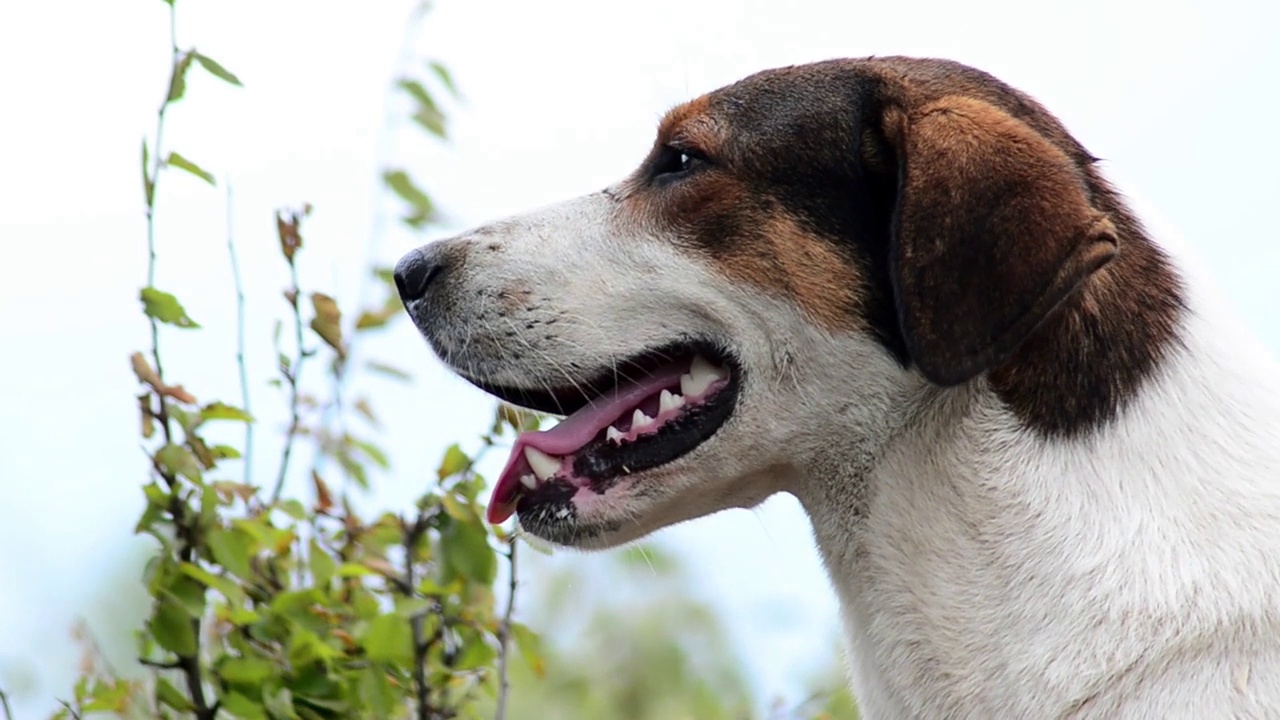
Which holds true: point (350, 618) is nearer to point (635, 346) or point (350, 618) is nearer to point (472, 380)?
point (472, 380)

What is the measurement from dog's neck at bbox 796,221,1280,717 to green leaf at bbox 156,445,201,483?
1.26 metres

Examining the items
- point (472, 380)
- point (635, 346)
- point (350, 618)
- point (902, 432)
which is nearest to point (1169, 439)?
point (902, 432)

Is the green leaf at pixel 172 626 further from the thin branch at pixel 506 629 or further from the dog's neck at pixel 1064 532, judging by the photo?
the dog's neck at pixel 1064 532

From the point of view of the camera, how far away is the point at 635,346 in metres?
3.38

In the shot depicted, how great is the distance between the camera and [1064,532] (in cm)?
303

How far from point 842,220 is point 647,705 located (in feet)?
10.4

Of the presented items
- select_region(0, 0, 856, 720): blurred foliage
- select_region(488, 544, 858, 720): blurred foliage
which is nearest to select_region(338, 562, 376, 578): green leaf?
select_region(0, 0, 856, 720): blurred foliage

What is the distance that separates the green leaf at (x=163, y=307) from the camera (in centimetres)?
333

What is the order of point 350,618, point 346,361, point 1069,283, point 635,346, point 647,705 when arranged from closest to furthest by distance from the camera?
point 1069,283
point 635,346
point 350,618
point 346,361
point 647,705

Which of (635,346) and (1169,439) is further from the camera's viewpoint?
(635,346)

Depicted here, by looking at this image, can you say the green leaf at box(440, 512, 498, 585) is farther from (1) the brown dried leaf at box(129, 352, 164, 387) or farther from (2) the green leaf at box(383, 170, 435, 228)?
(2) the green leaf at box(383, 170, 435, 228)

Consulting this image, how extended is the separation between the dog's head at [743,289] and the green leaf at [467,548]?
3.0 inches

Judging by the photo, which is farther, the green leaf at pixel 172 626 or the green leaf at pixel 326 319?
the green leaf at pixel 326 319

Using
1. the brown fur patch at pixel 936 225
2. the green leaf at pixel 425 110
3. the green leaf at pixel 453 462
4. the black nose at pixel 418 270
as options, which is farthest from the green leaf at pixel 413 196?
the green leaf at pixel 453 462
